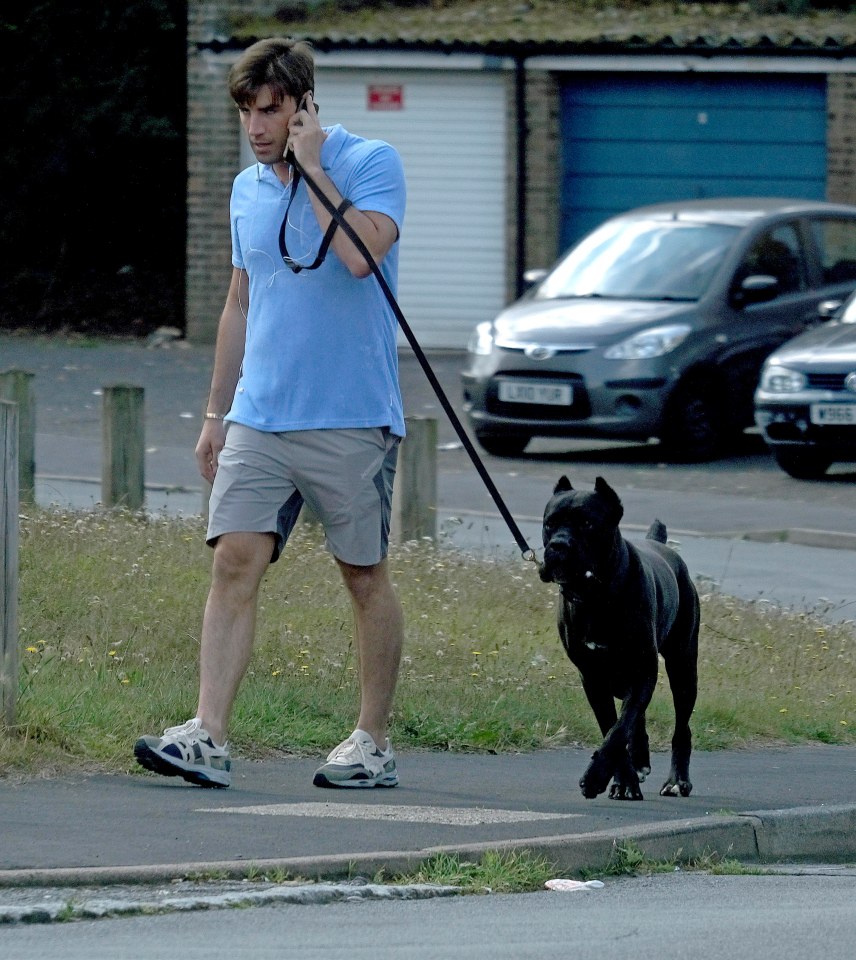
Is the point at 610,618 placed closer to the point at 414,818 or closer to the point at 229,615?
the point at 414,818

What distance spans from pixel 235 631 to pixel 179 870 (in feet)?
3.81

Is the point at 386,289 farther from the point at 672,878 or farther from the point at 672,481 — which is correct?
the point at 672,481

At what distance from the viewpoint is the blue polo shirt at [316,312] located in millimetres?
5941

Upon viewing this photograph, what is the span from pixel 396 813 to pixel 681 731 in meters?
1.08

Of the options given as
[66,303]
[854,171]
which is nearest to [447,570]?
[854,171]

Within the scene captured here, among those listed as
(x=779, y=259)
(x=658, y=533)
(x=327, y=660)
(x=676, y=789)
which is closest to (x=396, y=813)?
(x=676, y=789)

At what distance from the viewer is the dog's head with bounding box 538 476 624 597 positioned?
19.7ft

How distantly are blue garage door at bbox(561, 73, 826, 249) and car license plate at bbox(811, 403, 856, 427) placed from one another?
10165mm

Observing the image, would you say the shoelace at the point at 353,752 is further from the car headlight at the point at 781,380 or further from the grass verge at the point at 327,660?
the car headlight at the point at 781,380

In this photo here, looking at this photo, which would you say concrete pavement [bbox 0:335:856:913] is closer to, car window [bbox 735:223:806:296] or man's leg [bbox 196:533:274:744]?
man's leg [bbox 196:533:274:744]

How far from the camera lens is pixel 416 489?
35.9 feet

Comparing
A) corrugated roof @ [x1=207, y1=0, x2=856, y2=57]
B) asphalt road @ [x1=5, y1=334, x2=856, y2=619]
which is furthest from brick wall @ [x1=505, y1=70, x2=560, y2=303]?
asphalt road @ [x1=5, y1=334, x2=856, y2=619]

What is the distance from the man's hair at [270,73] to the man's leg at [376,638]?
1285 millimetres

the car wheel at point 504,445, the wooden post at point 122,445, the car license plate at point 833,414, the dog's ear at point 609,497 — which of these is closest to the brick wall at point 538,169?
the car wheel at point 504,445
